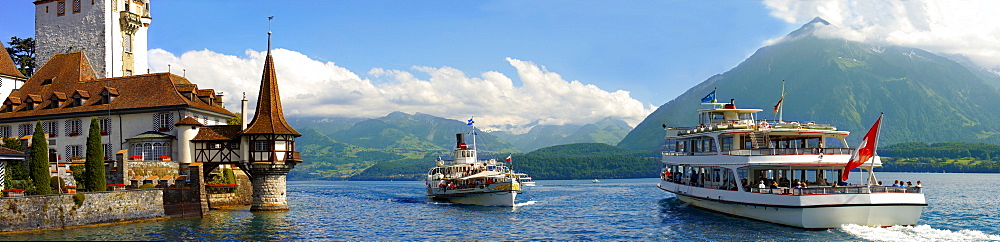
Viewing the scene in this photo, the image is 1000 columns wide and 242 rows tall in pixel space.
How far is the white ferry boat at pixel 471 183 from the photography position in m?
66.3

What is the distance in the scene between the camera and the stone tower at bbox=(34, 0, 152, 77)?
75750mm

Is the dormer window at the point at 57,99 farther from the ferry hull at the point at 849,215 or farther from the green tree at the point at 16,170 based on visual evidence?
the ferry hull at the point at 849,215

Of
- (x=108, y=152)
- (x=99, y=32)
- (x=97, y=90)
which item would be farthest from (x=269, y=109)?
(x=99, y=32)

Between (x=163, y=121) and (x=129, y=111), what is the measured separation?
3.24m

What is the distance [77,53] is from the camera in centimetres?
7356

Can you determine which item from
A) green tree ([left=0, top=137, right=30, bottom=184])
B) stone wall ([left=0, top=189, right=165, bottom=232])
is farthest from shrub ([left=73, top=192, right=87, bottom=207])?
green tree ([left=0, top=137, right=30, bottom=184])

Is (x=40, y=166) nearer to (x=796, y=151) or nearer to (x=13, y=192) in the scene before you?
(x=13, y=192)

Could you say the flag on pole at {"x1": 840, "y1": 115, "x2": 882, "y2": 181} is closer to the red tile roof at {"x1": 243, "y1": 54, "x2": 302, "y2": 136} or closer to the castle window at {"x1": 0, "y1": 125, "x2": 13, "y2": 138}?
the red tile roof at {"x1": 243, "y1": 54, "x2": 302, "y2": 136}

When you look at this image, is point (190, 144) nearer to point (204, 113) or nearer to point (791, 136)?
point (204, 113)

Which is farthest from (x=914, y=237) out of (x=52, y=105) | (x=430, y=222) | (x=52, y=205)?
(x=52, y=105)

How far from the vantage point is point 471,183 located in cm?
7131

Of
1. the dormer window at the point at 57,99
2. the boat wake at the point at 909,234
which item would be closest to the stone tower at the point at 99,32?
the dormer window at the point at 57,99

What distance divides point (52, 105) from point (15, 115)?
3.04 m

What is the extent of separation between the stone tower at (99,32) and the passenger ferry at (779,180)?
56.0m
